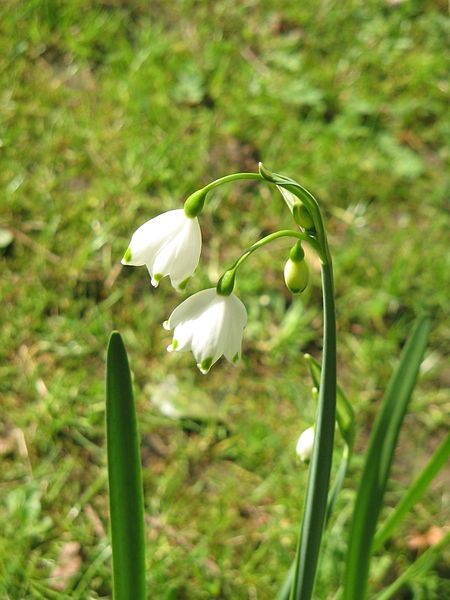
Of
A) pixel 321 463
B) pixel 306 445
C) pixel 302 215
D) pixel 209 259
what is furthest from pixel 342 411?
pixel 209 259

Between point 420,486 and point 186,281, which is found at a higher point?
point 186,281

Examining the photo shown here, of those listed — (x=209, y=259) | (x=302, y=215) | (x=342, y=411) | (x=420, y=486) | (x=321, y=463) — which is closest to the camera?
(x=302, y=215)

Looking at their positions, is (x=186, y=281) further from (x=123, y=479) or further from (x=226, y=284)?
(x=123, y=479)

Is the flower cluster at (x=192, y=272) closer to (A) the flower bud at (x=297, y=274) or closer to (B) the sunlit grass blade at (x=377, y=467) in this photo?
(A) the flower bud at (x=297, y=274)

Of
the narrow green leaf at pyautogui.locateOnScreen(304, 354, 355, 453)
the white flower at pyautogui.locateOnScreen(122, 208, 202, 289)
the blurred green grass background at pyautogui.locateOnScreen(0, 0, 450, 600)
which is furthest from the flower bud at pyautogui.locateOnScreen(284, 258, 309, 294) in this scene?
the blurred green grass background at pyautogui.locateOnScreen(0, 0, 450, 600)

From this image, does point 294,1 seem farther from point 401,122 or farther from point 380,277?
point 380,277

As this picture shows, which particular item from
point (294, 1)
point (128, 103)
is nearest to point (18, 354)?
point (128, 103)
